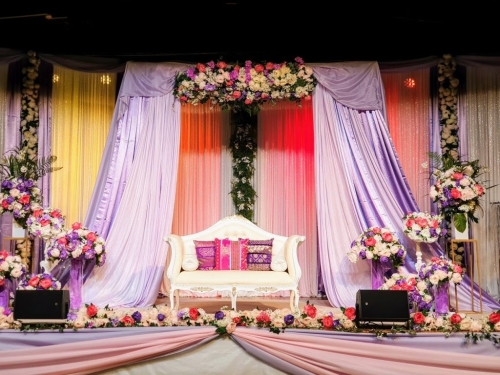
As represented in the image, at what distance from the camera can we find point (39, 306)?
471 cm

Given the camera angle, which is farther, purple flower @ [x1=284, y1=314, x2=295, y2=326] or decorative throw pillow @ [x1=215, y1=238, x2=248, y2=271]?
decorative throw pillow @ [x1=215, y1=238, x2=248, y2=271]

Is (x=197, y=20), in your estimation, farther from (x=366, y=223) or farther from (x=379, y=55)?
(x=366, y=223)

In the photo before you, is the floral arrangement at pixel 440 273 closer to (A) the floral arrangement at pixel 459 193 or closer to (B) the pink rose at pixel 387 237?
(B) the pink rose at pixel 387 237

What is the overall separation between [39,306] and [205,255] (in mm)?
2449

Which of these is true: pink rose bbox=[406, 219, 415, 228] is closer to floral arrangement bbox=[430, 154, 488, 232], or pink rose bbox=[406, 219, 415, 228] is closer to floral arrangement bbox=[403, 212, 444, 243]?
floral arrangement bbox=[403, 212, 444, 243]

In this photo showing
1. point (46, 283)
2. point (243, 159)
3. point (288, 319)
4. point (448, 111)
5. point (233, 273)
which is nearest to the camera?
point (288, 319)

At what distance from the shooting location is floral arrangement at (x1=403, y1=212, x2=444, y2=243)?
6.50 metres

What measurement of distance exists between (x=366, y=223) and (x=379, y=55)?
221 cm

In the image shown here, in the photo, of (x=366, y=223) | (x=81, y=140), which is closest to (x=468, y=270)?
(x=366, y=223)

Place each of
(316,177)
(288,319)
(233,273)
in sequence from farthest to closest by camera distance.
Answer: (316,177) < (233,273) < (288,319)

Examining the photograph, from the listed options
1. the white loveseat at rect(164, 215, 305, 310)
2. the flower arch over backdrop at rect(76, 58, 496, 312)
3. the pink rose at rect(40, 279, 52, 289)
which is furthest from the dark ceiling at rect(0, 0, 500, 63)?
the pink rose at rect(40, 279, 52, 289)

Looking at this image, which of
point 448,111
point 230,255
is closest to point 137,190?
point 230,255

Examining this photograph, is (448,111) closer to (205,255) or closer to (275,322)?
(205,255)

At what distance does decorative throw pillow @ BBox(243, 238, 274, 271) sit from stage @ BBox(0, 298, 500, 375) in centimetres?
209
